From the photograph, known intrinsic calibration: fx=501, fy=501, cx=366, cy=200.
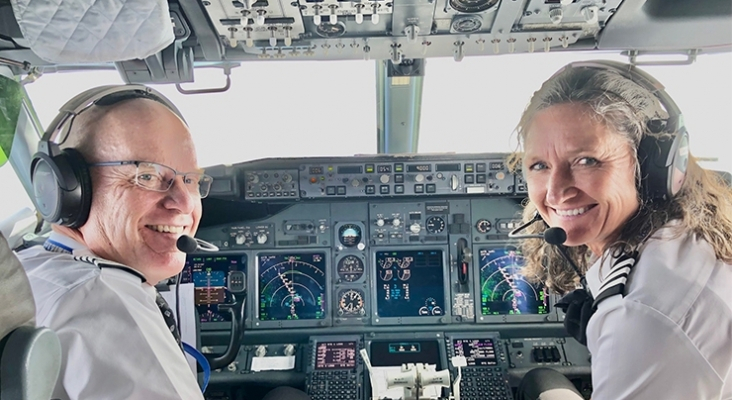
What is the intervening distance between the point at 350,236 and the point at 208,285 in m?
0.85

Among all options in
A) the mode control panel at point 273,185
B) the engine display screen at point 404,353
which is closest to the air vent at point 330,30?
the mode control panel at point 273,185

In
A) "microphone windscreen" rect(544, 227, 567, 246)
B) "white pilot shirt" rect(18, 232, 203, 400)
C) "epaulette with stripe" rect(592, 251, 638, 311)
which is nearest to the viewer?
"white pilot shirt" rect(18, 232, 203, 400)

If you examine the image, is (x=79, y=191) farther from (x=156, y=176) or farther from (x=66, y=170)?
(x=156, y=176)

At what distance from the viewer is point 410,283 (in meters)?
2.85

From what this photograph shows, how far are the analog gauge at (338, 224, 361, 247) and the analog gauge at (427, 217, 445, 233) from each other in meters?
0.40

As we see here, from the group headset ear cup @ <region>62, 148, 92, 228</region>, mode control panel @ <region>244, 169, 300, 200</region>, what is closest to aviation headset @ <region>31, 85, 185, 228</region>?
headset ear cup @ <region>62, 148, 92, 228</region>

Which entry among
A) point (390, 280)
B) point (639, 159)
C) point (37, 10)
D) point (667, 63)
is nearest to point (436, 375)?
point (390, 280)

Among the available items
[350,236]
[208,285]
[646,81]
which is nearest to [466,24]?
[646,81]

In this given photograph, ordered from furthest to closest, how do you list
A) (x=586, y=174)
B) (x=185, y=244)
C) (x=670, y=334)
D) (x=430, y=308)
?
(x=430, y=308)
(x=185, y=244)
(x=586, y=174)
(x=670, y=334)

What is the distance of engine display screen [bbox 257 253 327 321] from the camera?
2.83m

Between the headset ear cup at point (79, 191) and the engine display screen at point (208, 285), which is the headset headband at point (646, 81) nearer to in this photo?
the headset ear cup at point (79, 191)

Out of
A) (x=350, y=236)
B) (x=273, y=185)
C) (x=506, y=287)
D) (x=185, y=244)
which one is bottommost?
(x=506, y=287)

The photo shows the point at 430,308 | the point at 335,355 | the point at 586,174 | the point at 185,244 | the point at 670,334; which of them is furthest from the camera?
the point at 430,308

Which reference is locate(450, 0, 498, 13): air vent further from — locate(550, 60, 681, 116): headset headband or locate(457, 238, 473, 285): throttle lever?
locate(457, 238, 473, 285): throttle lever
